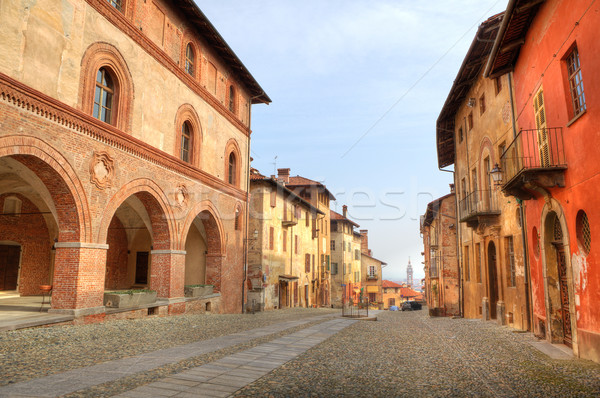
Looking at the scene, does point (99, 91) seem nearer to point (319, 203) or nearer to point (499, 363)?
point (499, 363)

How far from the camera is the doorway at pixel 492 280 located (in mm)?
16047

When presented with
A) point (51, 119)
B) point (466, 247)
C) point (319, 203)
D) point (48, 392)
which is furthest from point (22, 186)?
point (319, 203)

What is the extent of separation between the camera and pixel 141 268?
21.3 m

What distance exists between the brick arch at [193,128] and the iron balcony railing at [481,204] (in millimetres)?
11662

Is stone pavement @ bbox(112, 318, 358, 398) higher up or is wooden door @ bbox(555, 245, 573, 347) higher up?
wooden door @ bbox(555, 245, 573, 347)

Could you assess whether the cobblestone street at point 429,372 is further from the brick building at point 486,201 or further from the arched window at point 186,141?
the arched window at point 186,141

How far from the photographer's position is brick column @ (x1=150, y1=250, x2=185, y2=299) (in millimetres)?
15508

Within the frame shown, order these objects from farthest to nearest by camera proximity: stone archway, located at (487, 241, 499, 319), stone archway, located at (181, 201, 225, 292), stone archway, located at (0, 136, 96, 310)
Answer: stone archway, located at (181, 201, 225, 292) → stone archway, located at (487, 241, 499, 319) → stone archway, located at (0, 136, 96, 310)

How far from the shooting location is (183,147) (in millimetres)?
17141

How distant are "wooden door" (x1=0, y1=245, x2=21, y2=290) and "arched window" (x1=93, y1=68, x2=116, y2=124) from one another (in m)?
8.59

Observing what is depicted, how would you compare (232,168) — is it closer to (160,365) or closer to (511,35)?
(511,35)

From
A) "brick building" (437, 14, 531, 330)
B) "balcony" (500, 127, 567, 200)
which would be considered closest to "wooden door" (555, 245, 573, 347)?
"balcony" (500, 127, 567, 200)

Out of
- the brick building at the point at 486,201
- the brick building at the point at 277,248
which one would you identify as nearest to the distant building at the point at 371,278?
the brick building at the point at 277,248

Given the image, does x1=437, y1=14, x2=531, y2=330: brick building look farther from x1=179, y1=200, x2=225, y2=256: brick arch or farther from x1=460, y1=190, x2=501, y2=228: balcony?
x1=179, y1=200, x2=225, y2=256: brick arch
